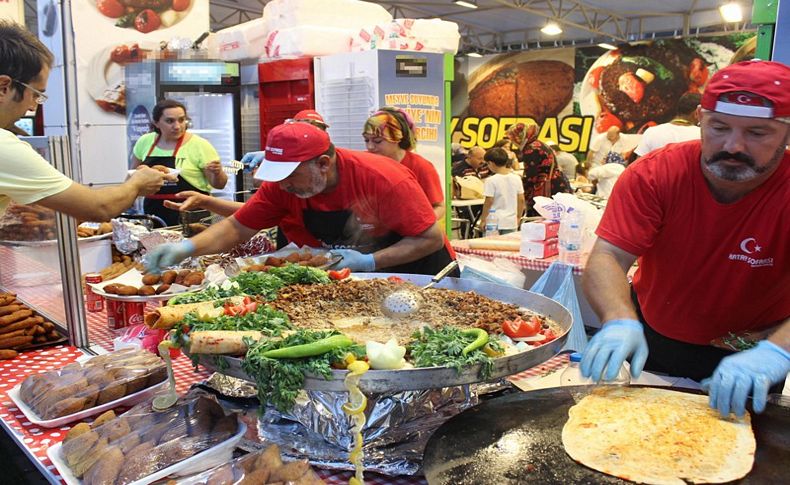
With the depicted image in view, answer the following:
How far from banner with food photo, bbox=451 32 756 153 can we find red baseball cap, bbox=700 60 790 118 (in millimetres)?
11892

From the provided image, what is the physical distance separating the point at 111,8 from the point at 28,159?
4.71m

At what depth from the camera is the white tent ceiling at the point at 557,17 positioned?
43.6 feet

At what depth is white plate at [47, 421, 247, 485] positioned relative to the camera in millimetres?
1427

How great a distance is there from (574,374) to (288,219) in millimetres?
1530

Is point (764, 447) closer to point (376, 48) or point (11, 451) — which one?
point (11, 451)

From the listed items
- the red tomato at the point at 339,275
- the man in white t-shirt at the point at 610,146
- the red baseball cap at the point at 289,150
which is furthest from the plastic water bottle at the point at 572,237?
the man in white t-shirt at the point at 610,146

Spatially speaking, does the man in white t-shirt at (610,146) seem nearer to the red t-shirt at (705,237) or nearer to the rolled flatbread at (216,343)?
the red t-shirt at (705,237)

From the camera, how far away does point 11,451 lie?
7.93 feet

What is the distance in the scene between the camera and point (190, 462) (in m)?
1.46

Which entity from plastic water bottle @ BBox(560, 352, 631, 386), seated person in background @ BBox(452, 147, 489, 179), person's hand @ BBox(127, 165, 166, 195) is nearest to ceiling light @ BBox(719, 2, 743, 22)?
seated person in background @ BBox(452, 147, 489, 179)

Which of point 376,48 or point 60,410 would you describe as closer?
point 60,410

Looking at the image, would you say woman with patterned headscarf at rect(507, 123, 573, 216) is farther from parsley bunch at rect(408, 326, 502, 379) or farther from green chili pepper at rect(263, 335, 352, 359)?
green chili pepper at rect(263, 335, 352, 359)

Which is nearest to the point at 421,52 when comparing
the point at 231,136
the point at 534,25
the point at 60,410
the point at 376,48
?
the point at 376,48

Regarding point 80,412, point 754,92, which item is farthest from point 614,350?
point 80,412
